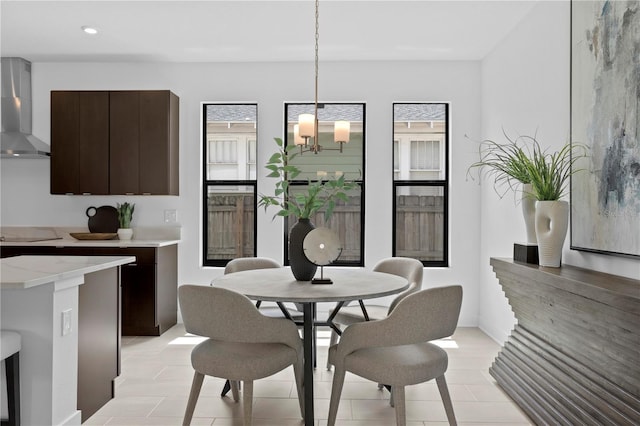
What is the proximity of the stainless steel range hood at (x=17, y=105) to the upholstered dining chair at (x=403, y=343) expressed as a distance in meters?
3.79

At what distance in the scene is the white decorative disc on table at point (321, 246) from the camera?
8.11ft

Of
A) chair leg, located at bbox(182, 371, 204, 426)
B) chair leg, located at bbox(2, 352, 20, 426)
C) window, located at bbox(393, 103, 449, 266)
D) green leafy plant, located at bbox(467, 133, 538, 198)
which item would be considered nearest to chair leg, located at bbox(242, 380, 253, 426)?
chair leg, located at bbox(182, 371, 204, 426)

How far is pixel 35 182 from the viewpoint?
15.3 ft

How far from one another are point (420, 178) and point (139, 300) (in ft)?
9.86

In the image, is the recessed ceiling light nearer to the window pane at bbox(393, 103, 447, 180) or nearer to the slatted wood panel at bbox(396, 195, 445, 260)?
the window pane at bbox(393, 103, 447, 180)

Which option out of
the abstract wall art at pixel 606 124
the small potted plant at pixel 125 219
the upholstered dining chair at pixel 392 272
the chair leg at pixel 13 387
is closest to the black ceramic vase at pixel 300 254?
the upholstered dining chair at pixel 392 272

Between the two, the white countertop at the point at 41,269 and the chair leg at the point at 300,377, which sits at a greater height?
the white countertop at the point at 41,269

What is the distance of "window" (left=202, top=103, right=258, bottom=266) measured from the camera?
186 inches

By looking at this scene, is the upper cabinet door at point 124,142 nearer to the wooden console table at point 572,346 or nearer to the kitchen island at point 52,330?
the kitchen island at point 52,330

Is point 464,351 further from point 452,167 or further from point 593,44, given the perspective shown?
point 593,44

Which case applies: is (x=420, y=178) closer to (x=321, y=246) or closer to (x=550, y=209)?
(x=550, y=209)

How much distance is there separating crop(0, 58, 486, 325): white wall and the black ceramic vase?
6.60 feet

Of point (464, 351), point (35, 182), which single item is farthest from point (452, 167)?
point (35, 182)

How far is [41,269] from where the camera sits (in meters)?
2.06
